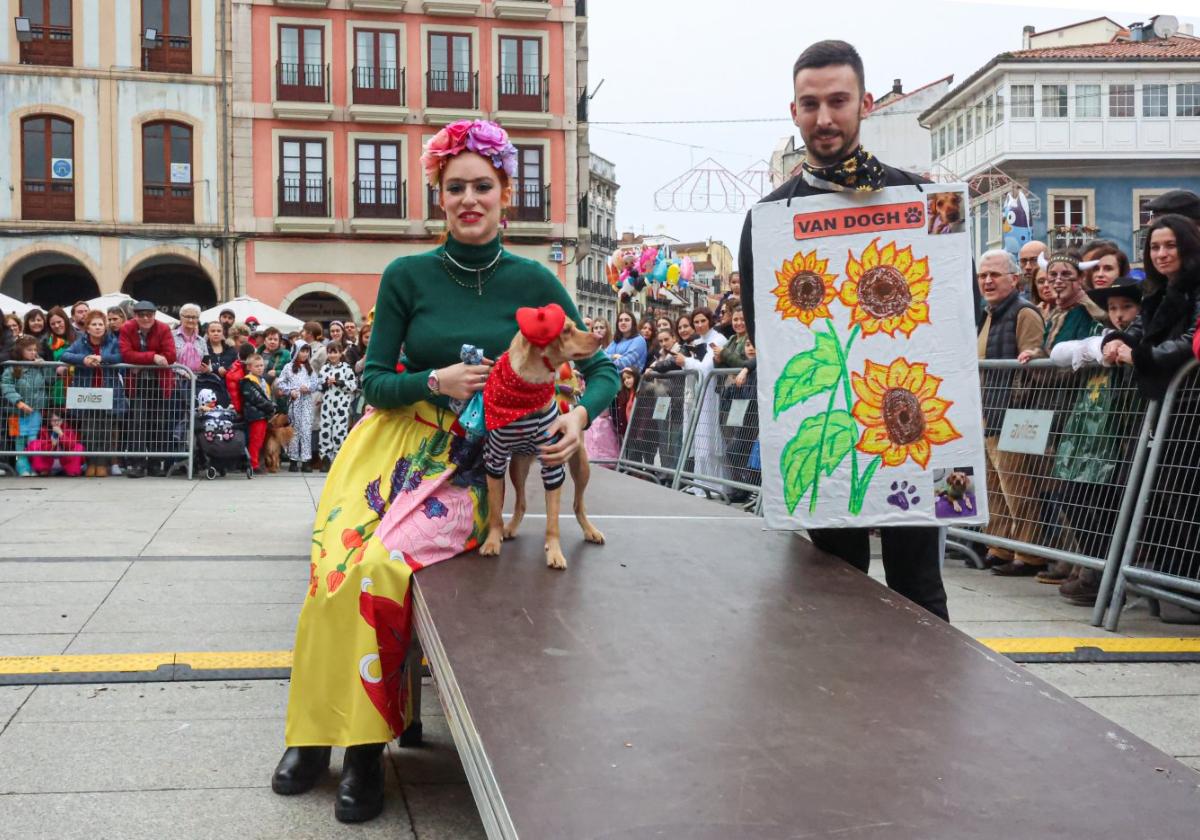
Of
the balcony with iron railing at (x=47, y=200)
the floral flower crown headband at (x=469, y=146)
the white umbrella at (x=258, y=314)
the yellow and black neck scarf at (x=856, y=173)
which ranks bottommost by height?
the yellow and black neck scarf at (x=856, y=173)

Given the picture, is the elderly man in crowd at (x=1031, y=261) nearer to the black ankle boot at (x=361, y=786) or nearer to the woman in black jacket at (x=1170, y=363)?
the woman in black jacket at (x=1170, y=363)

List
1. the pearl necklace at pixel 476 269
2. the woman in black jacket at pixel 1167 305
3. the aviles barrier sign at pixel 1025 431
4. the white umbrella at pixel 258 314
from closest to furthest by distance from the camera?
the pearl necklace at pixel 476 269, the woman in black jacket at pixel 1167 305, the aviles barrier sign at pixel 1025 431, the white umbrella at pixel 258 314

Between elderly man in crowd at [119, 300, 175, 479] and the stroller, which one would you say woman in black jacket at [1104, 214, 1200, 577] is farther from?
elderly man in crowd at [119, 300, 175, 479]

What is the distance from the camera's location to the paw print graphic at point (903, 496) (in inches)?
127

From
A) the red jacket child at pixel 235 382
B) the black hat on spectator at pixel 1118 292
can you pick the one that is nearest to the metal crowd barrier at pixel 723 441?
the black hat on spectator at pixel 1118 292

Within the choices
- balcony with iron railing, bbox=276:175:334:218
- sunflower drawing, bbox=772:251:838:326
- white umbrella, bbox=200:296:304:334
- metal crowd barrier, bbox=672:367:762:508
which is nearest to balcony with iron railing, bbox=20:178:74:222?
balcony with iron railing, bbox=276:175:334:218

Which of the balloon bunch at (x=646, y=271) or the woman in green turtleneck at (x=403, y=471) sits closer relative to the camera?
the woman in green turtleneck at (x=403, y=471)

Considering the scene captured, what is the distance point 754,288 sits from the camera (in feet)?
11.1

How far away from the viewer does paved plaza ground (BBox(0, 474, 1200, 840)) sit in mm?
2951

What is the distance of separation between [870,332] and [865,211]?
0.35 m

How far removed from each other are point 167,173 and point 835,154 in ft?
105

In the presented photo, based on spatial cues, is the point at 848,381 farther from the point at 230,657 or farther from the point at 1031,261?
the point at 1031,261

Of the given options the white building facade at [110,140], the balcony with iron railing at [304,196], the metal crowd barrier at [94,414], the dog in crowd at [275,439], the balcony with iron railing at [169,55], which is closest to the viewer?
the metal crowd barrier at [94,414]

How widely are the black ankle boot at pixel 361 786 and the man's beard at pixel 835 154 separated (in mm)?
2013
